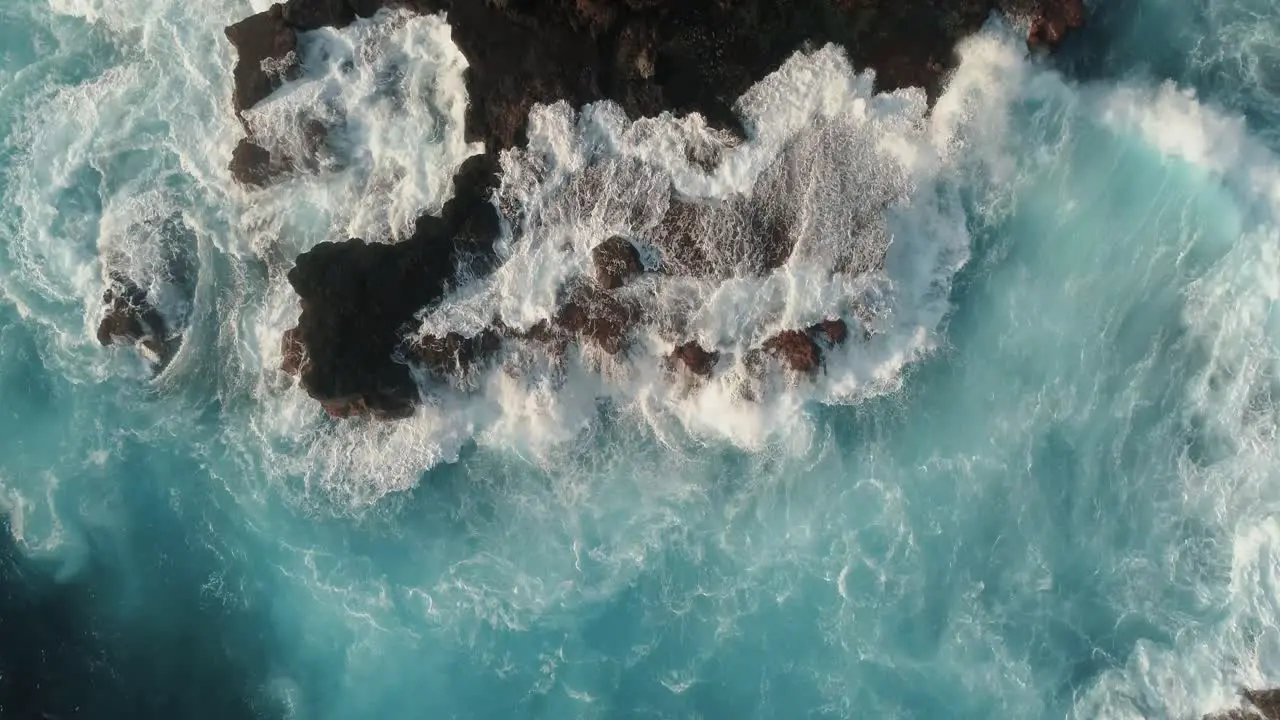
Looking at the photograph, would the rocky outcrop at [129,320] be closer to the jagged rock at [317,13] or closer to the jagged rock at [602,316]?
the jagged rock at [317,13]

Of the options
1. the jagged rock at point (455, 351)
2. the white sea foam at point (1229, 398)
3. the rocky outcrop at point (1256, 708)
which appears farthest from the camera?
the jagged rock at point (455, 351)

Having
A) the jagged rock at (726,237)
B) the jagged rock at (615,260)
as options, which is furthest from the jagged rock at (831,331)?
the jagged rock at (615,260)

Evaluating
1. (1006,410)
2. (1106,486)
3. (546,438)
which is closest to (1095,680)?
(1106,486)

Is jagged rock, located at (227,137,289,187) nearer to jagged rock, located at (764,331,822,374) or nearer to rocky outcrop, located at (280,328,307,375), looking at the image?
rocky outcrop, located at (280,328,307,375)

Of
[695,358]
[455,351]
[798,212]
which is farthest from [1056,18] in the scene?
[455,351]

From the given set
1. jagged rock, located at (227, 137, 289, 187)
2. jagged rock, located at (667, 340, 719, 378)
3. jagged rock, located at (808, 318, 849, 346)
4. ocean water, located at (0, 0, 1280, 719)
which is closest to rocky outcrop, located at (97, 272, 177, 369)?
ocean water, located at (0, 0, 1280, 719)

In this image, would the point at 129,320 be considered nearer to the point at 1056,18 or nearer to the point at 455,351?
the point at 455,351
